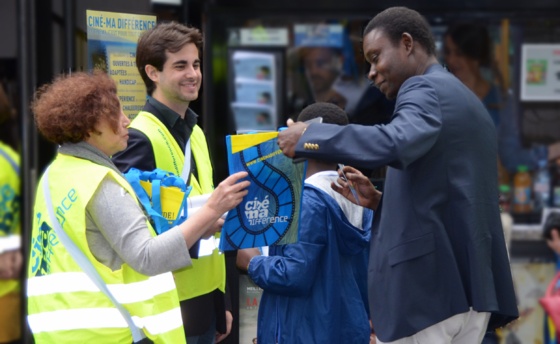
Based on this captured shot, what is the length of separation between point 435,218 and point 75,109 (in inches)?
48.1

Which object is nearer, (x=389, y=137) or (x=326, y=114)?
(x=389, y=137)

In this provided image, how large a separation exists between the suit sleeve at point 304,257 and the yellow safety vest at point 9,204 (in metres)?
2.31

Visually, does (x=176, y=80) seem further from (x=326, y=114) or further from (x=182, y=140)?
(x=326, y=114)

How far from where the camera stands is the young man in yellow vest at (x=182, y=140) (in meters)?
3.95

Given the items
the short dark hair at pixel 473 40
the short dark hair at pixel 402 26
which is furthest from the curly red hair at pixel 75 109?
the short dark hair at pixel 473 40

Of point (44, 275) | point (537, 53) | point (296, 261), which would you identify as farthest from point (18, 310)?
point (537, 53)

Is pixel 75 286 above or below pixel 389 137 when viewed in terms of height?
below

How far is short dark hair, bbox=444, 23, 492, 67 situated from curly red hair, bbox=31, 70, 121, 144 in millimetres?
4295

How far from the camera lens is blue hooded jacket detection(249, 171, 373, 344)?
4160 mm

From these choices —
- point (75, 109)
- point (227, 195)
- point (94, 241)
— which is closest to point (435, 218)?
point (227, 195)

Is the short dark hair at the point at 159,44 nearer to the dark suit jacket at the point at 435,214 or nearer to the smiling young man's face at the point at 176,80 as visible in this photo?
the smiling young man's face at the point at 176,80

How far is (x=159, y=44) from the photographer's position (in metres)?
4.14

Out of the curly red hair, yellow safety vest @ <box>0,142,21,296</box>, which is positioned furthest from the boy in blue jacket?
yellow safety vest @ <box>0,142,21,296</box>

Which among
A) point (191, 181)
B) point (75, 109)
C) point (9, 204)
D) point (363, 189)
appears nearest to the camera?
point (75, 109)
